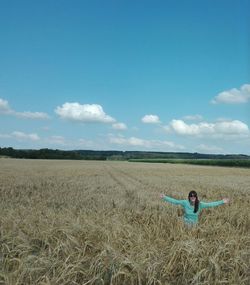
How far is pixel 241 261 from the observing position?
19.9ft

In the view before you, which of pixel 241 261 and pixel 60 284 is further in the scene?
pixel 241 261

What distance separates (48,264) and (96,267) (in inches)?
24.8

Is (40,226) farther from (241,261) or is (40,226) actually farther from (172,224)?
(241,261)

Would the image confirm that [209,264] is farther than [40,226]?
No

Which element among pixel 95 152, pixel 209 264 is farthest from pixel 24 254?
pixel 95 152

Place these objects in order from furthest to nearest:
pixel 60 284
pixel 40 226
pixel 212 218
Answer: pixel 212 218, pixel 40 226, pixel 60 284

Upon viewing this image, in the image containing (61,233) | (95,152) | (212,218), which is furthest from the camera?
(95,152)

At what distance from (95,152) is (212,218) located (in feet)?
470

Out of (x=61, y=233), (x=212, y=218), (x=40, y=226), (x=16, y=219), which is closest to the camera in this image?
(x=61, y=233)

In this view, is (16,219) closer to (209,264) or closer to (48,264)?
(48,264)

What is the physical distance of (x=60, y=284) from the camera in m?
5.18

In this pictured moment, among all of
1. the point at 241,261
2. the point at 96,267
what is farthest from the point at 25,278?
the point at 241,261

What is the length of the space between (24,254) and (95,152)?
146943mm

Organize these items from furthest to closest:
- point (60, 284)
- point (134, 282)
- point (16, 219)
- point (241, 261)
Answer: point (16, 219)
point (241, 261)
point (134, 282)
point (60, 284)
